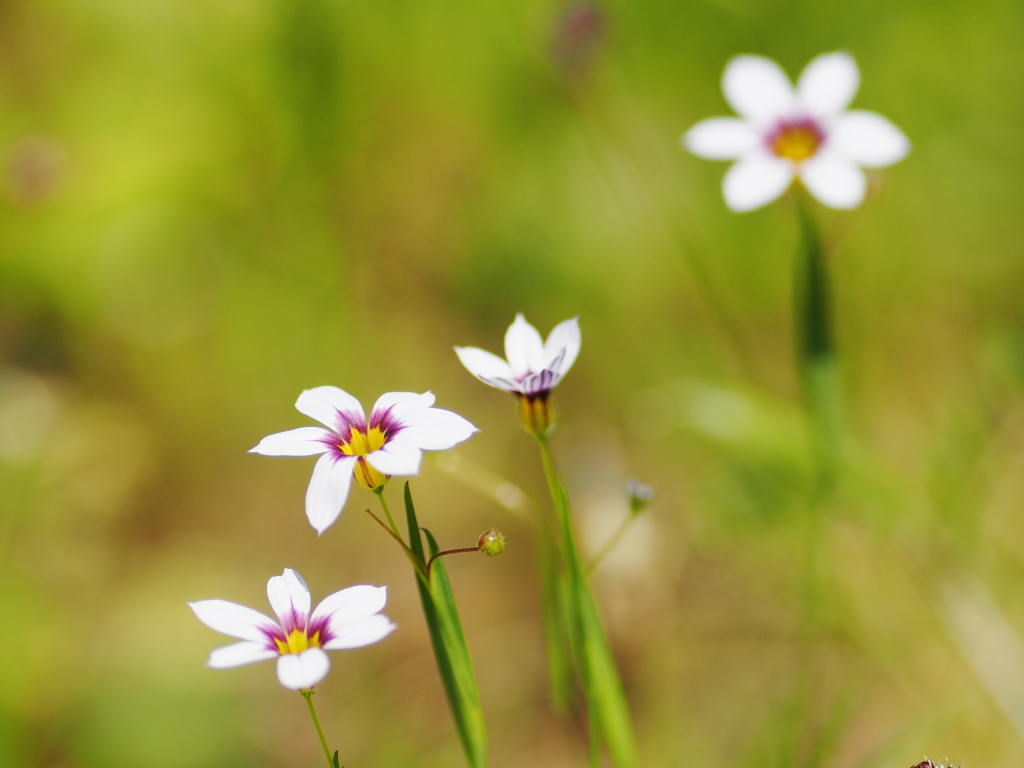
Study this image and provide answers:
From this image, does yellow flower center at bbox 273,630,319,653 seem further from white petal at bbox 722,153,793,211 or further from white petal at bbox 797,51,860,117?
white petal at bbox 797,51,860,117

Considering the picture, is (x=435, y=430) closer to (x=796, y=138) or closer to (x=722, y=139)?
(x=722, y=139)

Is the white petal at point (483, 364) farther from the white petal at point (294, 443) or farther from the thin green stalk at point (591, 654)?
the white petal at point (294, 443)

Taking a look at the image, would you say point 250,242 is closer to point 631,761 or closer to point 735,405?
point 735,405

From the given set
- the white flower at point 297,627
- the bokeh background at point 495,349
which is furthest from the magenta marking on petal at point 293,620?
the bokeh background at point 495,349

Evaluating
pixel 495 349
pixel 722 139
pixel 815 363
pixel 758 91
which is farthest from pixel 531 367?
pixel 495 349

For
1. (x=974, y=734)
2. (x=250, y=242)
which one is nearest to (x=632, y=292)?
(x=250, y=242)
